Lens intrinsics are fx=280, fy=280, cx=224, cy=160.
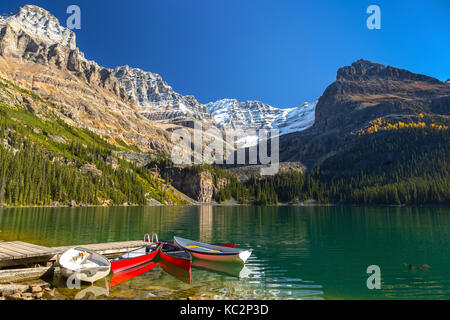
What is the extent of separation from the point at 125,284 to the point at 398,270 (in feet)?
80.6

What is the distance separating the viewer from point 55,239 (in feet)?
131

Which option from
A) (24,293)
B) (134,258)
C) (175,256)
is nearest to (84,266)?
(24,293)

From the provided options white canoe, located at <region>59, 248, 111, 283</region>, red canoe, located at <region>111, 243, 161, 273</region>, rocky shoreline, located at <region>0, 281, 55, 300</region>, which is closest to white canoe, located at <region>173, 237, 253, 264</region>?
red canoe, located at <region>111, 243, 161, 273</region>

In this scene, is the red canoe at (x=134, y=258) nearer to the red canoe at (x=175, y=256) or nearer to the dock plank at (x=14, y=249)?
the red canoe at (x=175, y=256)

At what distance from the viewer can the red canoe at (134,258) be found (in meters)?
22.9

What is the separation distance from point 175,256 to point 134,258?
387 centimetres

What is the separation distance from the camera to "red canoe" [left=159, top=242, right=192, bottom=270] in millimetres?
25000

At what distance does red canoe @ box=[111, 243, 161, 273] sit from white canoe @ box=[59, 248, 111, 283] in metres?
1.33

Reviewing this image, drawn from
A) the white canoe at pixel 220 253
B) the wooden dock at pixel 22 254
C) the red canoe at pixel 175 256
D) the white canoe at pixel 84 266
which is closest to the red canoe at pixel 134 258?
the red canoe at pixel 175 256

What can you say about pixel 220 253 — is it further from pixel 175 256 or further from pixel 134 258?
pixel 134 258

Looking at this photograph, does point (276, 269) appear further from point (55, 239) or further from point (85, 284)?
point (55, 239)

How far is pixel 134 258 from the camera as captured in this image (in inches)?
962
